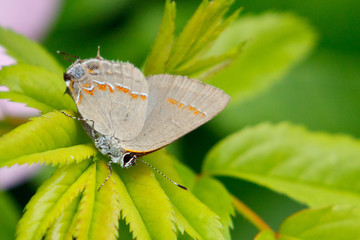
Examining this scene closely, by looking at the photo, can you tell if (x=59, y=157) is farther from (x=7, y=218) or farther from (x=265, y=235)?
(x=7, y=218)

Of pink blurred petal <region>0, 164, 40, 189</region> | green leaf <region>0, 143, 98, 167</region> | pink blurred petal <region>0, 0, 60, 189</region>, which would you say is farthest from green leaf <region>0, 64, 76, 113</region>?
pink blurred petal <region>0, 0, 60, 189</region>

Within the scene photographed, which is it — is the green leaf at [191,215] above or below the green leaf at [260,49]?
below

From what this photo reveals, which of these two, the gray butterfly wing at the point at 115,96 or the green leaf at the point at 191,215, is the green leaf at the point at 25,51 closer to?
the gray butterfly wing at the point at 115,96

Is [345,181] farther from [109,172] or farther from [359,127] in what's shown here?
[359,127]

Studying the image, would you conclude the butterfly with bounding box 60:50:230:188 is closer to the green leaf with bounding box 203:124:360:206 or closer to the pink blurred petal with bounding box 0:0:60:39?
the green leaf with bounding box 203:124:360:206

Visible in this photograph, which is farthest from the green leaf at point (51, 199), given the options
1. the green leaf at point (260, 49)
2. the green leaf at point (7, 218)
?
the green leaf at point (260, 49)
